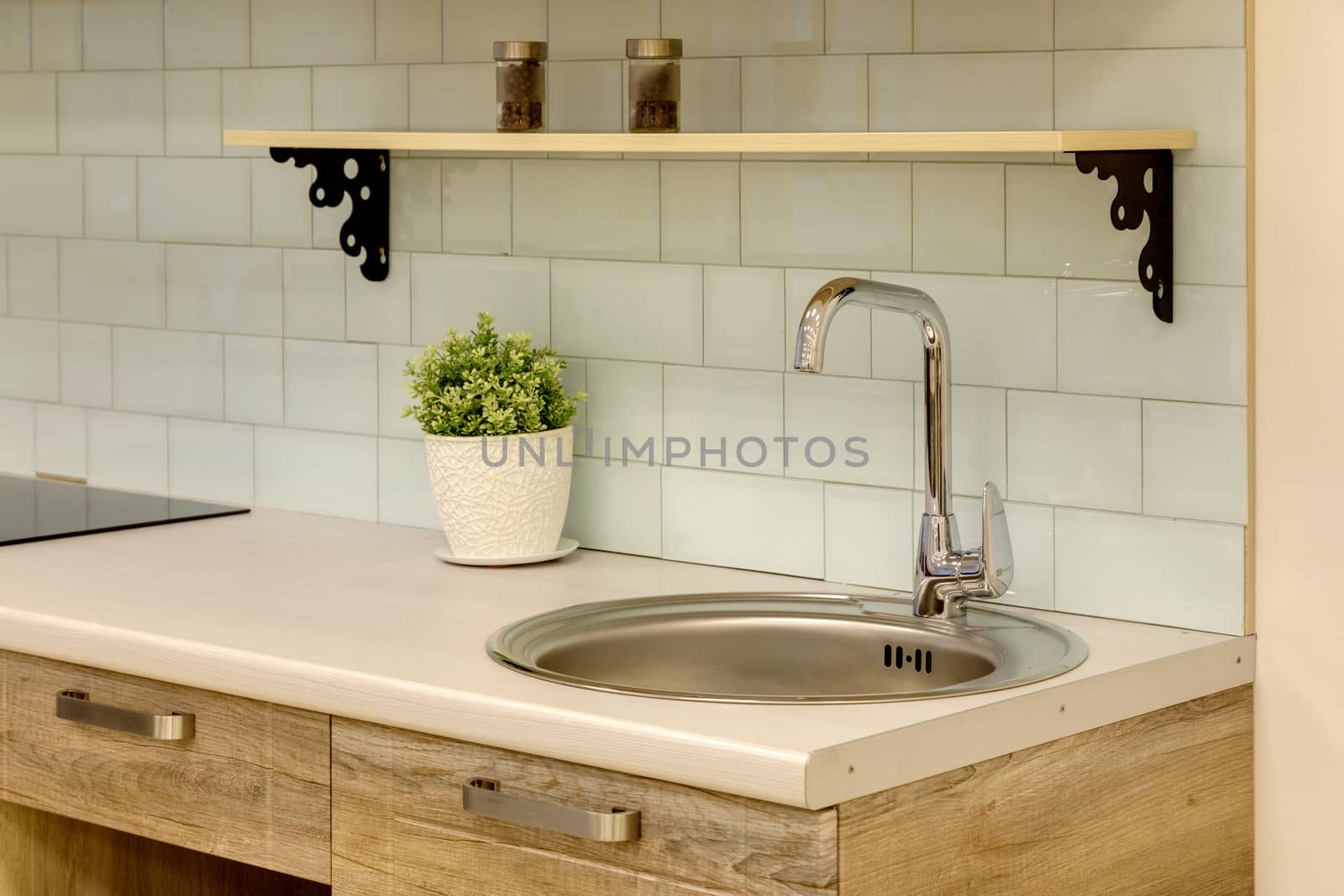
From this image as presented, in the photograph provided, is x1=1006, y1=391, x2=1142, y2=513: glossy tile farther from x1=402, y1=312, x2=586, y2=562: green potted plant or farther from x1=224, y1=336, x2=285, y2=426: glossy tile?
x1=224, y1=336, x2=285, y2=426: glossy tile

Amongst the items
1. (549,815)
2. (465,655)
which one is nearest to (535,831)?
(549,815)

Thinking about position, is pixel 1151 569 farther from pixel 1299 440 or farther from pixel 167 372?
pixel 167 372

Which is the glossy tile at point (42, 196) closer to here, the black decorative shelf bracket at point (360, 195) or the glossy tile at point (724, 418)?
the black decorative shelf bracket at point (360, 195)

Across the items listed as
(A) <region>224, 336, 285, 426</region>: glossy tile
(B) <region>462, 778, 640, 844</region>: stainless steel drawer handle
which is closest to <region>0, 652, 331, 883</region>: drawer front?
(B) <region>462, 778, 640, 844</region>: stainless steel drawer handle

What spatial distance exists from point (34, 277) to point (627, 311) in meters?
1.17

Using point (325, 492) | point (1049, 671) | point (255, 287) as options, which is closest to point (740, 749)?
point (1049, 671)

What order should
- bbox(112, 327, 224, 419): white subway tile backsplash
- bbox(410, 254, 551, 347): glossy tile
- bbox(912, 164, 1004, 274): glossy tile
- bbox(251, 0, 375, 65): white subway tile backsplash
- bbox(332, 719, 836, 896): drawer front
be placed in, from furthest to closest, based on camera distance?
bbox(112, 327, 224, 419): white subway tile backsplash
bbox(251, 0, 375, 65): white subway tile backsplash
bbox(410, 254, 551, 347): glossy tile
bbox(912, 164, 1004, 274): glossy tile
bbox(332, 719, 836, 896): drawer front

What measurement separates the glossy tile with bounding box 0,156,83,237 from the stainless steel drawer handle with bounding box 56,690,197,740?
1.14 meters

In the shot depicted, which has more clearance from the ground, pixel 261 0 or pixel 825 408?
pixel 261 0

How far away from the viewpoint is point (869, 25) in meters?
1.87

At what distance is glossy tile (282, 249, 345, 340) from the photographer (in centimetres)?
238

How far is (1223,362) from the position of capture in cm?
166

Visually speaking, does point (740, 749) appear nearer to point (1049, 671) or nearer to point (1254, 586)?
point (1049, 671)

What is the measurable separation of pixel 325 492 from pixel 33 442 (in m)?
0.67
